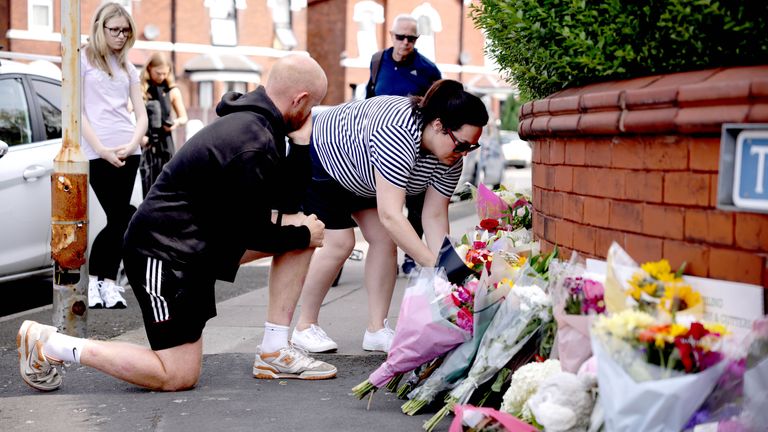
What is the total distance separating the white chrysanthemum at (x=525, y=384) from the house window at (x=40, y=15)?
30.5 meters

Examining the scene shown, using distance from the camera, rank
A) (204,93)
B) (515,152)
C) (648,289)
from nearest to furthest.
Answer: (648,289) → (204,93) → (515,152)

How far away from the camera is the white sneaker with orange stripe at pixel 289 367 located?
4902 mm

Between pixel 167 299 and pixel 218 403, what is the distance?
491 mm

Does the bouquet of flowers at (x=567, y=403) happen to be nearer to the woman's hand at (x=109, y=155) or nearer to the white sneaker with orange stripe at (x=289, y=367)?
the white sneaker with orange stripe at (x=289, y=367)

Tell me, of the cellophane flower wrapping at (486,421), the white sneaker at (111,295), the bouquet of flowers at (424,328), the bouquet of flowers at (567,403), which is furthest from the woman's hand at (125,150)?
the bouquet of flowers at (567,403)

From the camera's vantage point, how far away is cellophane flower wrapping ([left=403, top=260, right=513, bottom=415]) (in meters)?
3.92

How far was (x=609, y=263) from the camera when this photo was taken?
3.21 metres

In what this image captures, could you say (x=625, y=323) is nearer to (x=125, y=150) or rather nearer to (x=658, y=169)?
(x=658, y=169)

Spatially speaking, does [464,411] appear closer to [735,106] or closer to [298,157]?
[735,106]

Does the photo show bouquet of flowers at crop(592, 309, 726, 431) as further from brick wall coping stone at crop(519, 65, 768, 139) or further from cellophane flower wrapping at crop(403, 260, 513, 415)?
cellophane flower wrapping at crop(403, 260, 513, 415)

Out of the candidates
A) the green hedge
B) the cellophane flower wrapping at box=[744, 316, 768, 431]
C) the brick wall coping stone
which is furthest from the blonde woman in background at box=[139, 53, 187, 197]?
the cellophane flower wrapping at box=[744, 316, 768, 431]

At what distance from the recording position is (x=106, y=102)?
715cm

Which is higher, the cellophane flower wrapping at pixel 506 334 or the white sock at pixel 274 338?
the cellophane flower wrapping at pixel 506 334

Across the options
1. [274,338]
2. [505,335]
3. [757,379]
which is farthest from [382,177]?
[757,379]
